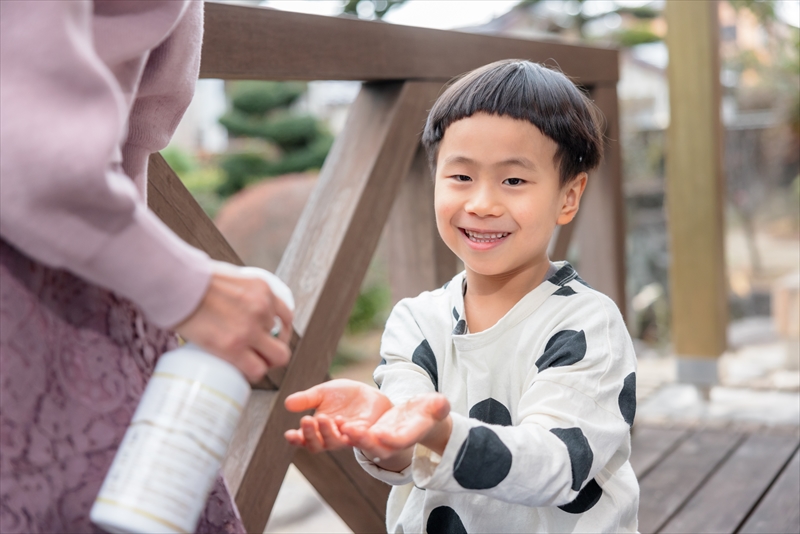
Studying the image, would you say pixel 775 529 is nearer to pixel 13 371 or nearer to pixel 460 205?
pixel 460 205

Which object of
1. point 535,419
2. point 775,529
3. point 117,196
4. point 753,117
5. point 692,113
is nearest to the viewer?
point 117,196

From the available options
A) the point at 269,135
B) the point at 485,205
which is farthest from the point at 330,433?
the point at 269,135

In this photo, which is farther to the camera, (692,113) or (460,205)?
(692,113)

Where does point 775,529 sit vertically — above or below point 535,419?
below

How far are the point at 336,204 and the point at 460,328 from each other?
533 mm

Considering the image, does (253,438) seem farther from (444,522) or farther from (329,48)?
(329,48)

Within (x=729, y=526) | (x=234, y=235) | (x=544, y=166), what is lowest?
(x=729, y=526)

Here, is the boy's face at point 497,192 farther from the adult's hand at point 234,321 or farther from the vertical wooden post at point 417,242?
the vertical wooden post at point 417,242

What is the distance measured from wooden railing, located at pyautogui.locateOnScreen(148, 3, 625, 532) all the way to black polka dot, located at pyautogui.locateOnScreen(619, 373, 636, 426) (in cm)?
62

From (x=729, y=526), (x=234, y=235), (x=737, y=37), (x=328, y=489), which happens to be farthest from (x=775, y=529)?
(x=737, y=37)

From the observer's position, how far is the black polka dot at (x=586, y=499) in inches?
46.1

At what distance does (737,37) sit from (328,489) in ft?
66.0

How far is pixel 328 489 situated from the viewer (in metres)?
1.75

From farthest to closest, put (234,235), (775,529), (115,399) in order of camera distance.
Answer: (234,235), (775,529), (115,399)
